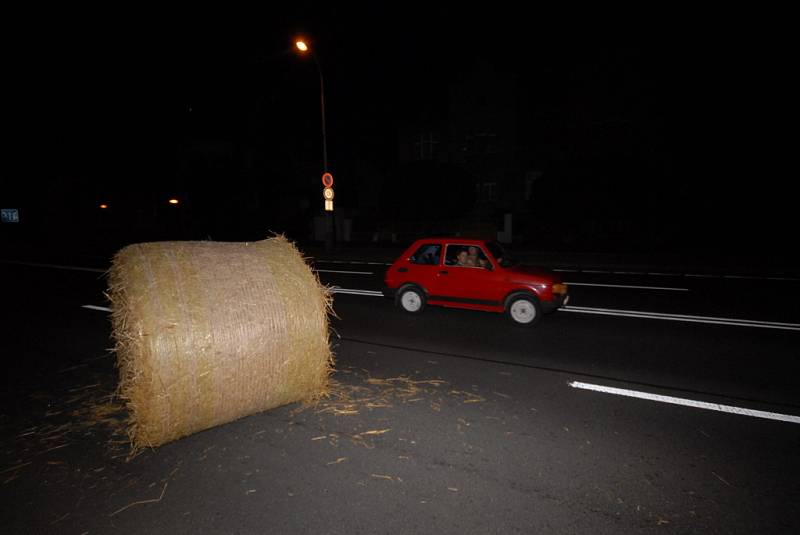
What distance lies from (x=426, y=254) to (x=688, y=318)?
525cm

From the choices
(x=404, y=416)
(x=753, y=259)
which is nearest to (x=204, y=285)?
(x=404, y=416)

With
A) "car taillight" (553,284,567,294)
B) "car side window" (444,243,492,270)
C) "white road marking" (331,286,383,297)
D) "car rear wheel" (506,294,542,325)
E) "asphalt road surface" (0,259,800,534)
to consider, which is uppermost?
"car side window" (444,243,492,270)

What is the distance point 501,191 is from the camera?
31312 millimetres

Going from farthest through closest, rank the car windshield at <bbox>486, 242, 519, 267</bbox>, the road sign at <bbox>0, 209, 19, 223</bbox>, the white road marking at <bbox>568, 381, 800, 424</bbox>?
the road sign at <bbox>0, 209, 19, 223</bbox>
the car windshield at <bbox>486, 242, 519, 267</bbox>
the white road marking at <bbox>568, 381, 800, 424</bbox>

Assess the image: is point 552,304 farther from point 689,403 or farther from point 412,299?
point 689,403

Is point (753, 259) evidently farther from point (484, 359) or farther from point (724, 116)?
point (484, 359)

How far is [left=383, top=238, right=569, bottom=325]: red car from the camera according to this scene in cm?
765

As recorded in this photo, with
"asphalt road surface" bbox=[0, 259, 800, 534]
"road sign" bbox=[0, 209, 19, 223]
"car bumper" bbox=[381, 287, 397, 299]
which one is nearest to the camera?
"asphalt road surface" bbox=[0, 259, 800, 534]

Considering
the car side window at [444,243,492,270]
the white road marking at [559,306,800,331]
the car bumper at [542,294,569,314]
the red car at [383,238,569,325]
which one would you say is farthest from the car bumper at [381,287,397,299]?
the white road marking at [559,306,800,331]

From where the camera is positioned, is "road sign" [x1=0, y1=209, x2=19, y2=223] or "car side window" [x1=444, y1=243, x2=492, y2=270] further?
"road sign" [x1=0, y1=209, x2=19, y2=223]

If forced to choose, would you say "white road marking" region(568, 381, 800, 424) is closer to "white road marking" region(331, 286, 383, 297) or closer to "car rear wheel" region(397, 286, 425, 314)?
"car rear wheel" region(397, 286, 425, 314)

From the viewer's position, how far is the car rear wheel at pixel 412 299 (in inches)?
345

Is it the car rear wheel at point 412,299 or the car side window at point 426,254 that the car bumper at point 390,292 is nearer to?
the car rear wheel at point 412,299

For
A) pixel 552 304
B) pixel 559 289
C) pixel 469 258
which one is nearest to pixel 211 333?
pixel 469 258
